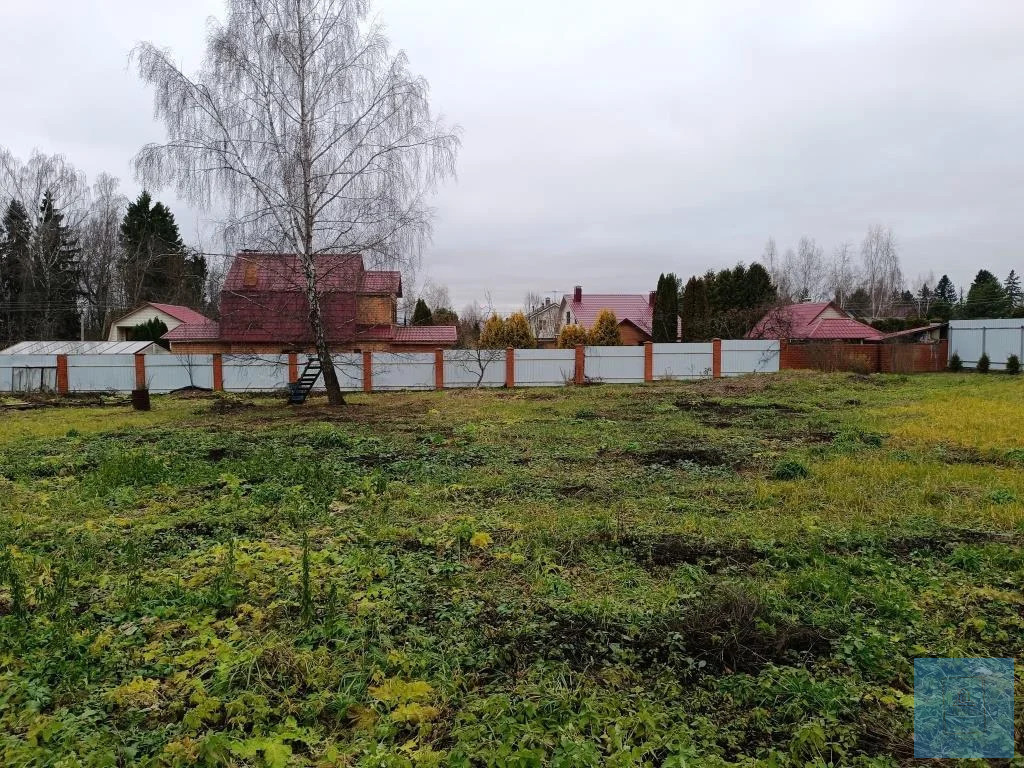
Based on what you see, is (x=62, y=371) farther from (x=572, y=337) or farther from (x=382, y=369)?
(x=572, y=337)

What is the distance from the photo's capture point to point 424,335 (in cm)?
2481

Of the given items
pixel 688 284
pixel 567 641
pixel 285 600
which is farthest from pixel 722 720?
pixel 688 284

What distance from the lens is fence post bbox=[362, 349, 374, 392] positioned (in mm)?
20344

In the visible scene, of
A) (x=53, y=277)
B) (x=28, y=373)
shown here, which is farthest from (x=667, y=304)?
(x=53, y=277)

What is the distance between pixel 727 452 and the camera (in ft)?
26.1

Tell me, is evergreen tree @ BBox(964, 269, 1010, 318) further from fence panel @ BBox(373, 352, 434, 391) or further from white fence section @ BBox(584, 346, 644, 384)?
fence panel @ BBox(373, 352, 434, 391)

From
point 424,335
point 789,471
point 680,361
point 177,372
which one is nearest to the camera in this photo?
point 789,471

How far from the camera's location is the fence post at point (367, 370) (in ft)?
66.7

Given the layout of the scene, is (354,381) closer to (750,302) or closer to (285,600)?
(285,600)

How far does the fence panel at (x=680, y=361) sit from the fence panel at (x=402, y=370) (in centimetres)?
845

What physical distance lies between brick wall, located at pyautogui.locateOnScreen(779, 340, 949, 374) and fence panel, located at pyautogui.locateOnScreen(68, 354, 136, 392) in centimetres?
2349

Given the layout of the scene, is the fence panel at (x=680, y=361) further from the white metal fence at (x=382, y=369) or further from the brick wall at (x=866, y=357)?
the brick wall at (x=866, y=357)

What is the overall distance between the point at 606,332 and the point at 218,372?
57.2 feet

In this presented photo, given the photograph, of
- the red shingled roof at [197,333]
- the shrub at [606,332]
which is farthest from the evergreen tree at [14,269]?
the shrub at [606,332]
